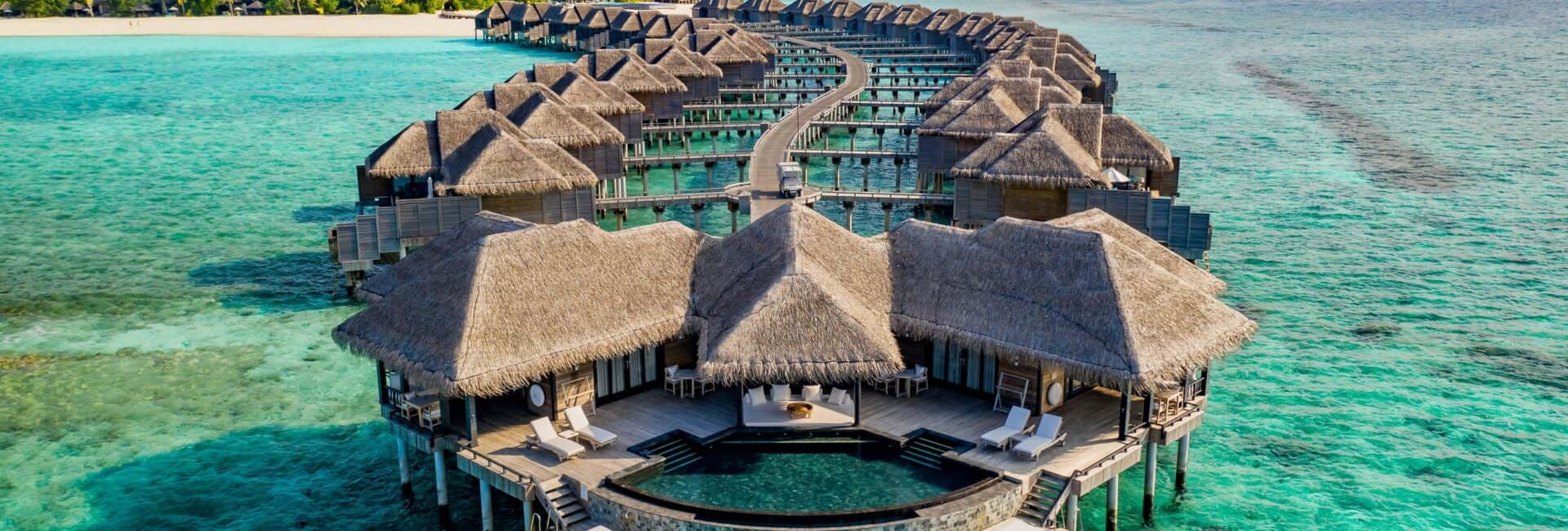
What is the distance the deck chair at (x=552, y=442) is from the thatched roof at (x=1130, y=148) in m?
19.5

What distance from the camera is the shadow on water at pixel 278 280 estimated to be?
32.2 m

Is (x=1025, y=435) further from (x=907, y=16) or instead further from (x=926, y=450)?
(x=907, y=16)

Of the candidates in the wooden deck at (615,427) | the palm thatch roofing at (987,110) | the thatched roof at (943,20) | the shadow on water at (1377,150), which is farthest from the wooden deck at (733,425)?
the thatched roof at (943,20)

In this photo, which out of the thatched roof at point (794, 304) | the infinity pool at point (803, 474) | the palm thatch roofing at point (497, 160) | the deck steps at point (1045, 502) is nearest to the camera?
the infinity pool at point (803, 474)

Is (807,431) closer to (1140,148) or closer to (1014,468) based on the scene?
(1014,468)

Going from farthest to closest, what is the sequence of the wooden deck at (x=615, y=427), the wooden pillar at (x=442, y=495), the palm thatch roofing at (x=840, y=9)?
the palm thatch roofing at (x=840, y=9), the wooden pillar at (x=442, y=495), the wooden deck at (x=615, y=427)

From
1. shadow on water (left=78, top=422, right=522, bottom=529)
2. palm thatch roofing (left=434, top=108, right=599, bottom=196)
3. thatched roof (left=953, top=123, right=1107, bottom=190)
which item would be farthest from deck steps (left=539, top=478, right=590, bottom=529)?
thatched roof (left=953, top=123, right=1107, bottom=190)

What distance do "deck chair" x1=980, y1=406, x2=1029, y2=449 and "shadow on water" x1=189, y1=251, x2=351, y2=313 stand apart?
19.3 meters

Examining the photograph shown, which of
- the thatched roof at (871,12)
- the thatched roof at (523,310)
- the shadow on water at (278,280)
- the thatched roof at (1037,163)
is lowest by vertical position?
the shadow on water at (278,280)

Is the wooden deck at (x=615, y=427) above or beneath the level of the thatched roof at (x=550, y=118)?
beneath

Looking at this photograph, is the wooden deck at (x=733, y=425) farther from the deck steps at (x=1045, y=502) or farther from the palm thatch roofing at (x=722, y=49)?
the palm thatch roofing at (x=722, y=49)

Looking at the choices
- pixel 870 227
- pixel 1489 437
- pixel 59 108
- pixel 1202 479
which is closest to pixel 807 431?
pixel 1202 479

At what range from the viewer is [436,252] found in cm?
2264

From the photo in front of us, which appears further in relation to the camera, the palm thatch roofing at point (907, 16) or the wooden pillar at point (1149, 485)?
the palm thatch roofing at point (907, 16)
